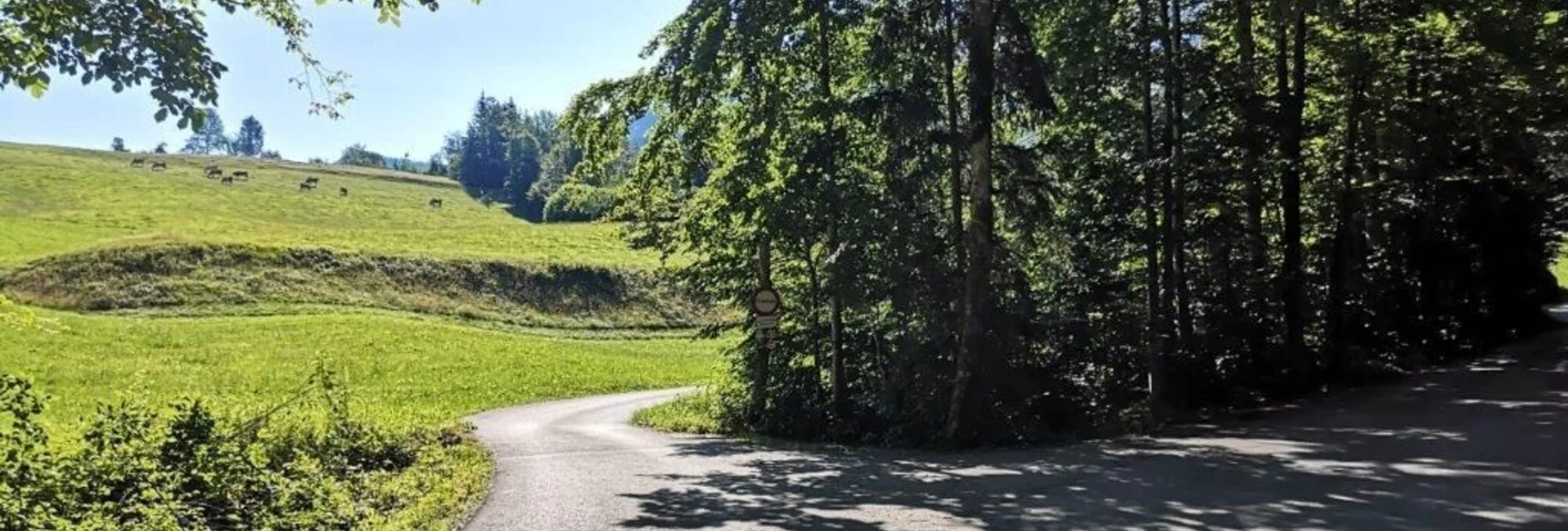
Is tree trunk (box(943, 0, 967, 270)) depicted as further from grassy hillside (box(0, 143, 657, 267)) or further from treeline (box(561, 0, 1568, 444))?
grassy hillside (box(0, 143, 657, 267))

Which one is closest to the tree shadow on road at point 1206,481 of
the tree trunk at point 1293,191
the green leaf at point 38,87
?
the tree trunk at point 1293,191

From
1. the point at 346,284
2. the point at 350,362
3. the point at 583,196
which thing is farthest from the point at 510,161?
the point at 583,196

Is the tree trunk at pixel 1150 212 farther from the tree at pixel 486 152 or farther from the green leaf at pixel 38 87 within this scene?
the tree at pixel 486 152

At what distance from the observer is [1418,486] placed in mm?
8914

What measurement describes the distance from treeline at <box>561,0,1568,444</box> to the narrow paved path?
75.2 inches

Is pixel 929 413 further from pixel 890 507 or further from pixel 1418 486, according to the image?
pixel 1418 486

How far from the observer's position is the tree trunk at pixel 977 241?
1410 centimetres

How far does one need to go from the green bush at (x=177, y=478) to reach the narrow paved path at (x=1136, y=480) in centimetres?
157

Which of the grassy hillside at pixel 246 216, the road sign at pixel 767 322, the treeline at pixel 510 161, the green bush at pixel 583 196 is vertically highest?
the treeline at pixel 510 161

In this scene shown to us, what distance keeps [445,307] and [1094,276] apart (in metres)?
38.0

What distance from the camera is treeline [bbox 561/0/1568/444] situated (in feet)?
48.4

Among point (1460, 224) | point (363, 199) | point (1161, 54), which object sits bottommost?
point (1460, 224)

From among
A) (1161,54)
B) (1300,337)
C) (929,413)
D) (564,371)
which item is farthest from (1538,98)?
(564,371)

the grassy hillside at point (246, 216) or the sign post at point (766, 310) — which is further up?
the grassy hillside at point (246, 216)
